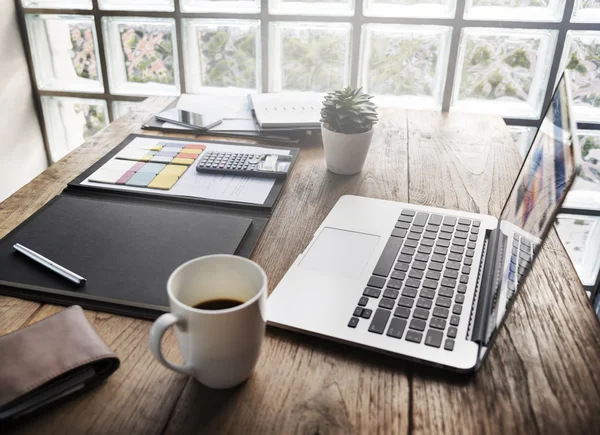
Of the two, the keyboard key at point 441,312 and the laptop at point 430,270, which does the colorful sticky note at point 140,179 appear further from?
the keyboard key at point 441,312

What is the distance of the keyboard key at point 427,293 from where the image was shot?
63 centimetres

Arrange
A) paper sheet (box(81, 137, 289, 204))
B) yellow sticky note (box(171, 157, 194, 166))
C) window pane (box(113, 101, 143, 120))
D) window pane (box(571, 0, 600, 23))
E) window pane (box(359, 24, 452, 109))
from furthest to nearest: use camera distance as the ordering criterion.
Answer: window pane (box(113, 101, 143, 120))
window pane (box(359, 24, 452, 109))
window pane (box(571, 0, 600, 23))
yellow sticky note (box(171, 157, 194, 166))
paper sheet (box(81, 137, 289, 204))

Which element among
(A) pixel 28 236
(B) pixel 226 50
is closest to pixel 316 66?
(B) pixel 226 50

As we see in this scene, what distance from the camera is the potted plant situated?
0.96m

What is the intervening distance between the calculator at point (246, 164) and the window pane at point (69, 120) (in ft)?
3.22

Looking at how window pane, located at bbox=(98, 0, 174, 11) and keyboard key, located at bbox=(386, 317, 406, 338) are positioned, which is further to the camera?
window pane, located at bbox=(98, 0, 174, 11)

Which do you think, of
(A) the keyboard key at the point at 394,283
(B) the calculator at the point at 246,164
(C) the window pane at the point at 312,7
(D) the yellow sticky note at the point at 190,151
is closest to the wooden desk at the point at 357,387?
(A) the keyboard key at the point at 394,283

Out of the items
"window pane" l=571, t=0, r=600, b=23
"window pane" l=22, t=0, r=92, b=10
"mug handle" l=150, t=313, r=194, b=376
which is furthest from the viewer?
"window pane" l=22, t=0, r=92, b=10

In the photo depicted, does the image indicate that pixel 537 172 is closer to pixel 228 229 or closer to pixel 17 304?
pixel 228 229

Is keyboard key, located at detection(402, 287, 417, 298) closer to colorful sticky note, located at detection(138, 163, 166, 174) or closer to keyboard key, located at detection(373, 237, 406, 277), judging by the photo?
keyboard key, located at detection(373, 237, 406, 277)

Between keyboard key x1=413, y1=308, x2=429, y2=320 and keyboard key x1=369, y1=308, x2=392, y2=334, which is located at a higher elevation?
keyboard key x1=413, y1=308, x2=429, y2=320

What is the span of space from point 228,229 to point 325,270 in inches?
6.8

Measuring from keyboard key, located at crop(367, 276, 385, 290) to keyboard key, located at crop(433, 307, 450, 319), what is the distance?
0.25 feet

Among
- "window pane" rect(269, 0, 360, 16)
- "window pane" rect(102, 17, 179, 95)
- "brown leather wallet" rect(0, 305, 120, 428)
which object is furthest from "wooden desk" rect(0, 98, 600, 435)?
"window pane" rect(102, 17, 179, 95)
